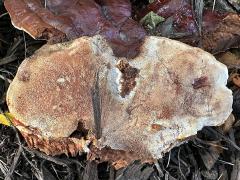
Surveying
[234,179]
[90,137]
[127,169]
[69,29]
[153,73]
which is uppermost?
[69,29]

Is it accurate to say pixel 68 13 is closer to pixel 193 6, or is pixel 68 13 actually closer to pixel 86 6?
pixel 86 6

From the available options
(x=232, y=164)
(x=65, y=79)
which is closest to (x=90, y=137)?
(x=65, y=79)

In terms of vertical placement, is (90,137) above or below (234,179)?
above

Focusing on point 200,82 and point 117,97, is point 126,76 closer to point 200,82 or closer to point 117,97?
point 117,97

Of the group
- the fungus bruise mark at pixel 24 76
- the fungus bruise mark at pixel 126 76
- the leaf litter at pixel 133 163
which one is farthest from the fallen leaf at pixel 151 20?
the fungus bruise mark at pixel 24 76

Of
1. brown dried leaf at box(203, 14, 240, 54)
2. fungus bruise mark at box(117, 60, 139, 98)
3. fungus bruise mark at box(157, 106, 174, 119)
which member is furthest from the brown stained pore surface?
brown dried leaf at box(203, 14, 240, 54)

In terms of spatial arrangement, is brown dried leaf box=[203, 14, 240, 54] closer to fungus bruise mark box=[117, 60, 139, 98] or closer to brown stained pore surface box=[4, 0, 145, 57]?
brown stained pore surface box=[4, 0, 145, 57]

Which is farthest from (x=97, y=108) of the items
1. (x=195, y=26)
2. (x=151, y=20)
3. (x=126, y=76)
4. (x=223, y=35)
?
(x=223, y=35)
